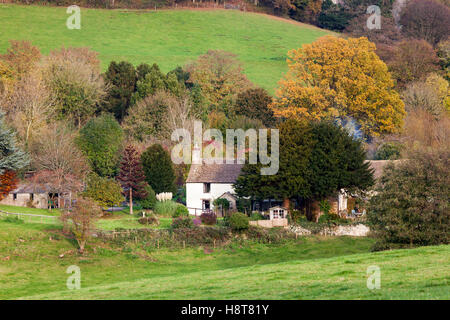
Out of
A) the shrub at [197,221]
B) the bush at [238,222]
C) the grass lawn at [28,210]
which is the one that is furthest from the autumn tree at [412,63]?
the grass lawn at [28,210]

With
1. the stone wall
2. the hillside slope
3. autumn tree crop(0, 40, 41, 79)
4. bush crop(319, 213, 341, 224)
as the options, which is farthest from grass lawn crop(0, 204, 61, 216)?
autumn tree crop(0, 40, 41, 79)

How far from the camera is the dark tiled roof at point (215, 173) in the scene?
215 ft

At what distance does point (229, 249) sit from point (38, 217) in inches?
697

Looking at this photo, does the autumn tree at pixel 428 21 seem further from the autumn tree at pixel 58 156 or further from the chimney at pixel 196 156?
the autumn tree at pixel 58 156

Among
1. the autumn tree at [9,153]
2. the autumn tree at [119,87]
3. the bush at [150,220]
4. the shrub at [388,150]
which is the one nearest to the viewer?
the bush at [150,220]

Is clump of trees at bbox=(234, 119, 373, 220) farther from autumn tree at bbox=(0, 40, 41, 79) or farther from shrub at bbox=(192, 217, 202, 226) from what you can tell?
autumn tree at bbox=(0, 40, 41, 79)

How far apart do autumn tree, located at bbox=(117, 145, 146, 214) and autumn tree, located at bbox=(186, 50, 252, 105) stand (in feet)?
118

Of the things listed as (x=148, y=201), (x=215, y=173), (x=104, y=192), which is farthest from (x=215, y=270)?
(x=215, y=173)

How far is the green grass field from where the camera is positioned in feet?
71.3

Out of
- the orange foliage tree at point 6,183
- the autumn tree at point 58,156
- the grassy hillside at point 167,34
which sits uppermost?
the grassy hillside at point 167,34

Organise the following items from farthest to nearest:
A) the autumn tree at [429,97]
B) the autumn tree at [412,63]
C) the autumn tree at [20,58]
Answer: the autumn tree at [412,63] → the autumn tree at [20,58] → the autumn tree at [429,97]

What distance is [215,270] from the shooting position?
4106 cm

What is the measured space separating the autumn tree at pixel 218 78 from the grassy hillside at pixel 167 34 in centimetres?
900
